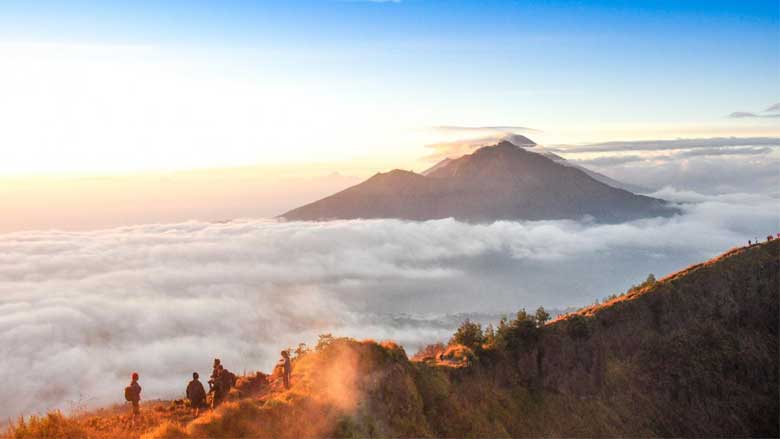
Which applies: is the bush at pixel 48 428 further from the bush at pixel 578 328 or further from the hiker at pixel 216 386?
the bush at pixel 578 328

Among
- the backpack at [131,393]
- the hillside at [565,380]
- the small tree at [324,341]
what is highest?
the small tree at [324,341]

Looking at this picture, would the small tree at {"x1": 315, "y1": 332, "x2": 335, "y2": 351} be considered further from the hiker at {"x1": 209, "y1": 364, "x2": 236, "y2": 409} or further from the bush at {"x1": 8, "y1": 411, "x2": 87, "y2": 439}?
the bush at {"x1": 8, "y1": 411, "x2": 87, "y2": 439}

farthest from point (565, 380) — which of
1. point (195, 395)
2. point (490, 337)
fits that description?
point (195, 395)

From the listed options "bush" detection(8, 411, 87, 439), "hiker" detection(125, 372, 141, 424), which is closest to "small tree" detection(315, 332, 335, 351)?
"hiker" detection(125, 372, 141, 424)

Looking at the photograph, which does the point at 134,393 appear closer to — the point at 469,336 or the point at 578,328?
the point at 469,336

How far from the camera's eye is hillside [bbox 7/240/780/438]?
16.4 meters

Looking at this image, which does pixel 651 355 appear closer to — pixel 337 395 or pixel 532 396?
pixel 532 396

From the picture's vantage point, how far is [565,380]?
25031 millimetres

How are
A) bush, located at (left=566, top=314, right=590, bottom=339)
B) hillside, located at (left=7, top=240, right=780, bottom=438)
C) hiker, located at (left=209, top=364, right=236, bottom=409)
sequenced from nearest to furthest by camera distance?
hillside, located at (left=7, top=240, right=780, bottom=438) < hiker, located at (left=209, top=364, right=236, bottom=409) < bush, located at (left=566, top=314, right=590, bottom=339)

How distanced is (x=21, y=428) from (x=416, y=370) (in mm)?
12868

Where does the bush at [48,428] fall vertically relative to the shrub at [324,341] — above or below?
below

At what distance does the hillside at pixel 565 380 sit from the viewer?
16.4 metres

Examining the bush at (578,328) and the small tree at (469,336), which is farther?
the bush at (578,328)

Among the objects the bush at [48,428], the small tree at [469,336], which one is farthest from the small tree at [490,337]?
the bush at [48,428]
